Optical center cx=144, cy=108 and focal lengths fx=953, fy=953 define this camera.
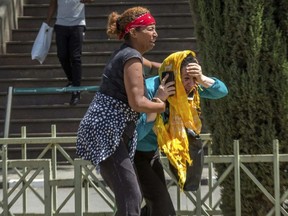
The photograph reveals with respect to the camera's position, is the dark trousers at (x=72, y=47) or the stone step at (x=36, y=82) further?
the stone step at (x=36, y=82)

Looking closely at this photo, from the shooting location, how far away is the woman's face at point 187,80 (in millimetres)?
6484

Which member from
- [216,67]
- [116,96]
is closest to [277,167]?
[216,67]

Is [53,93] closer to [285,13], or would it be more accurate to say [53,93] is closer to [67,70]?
[67,70]

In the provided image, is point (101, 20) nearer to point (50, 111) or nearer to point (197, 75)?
point (50, 111)

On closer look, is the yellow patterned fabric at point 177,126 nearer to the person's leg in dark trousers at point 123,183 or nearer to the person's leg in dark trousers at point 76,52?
the person's leg in dark trousers at point 123,183

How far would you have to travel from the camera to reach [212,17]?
720 centimetres

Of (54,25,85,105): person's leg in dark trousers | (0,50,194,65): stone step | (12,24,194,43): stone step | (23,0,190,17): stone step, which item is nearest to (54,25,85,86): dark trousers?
(54,25,85,105): person's leg in dark trousers

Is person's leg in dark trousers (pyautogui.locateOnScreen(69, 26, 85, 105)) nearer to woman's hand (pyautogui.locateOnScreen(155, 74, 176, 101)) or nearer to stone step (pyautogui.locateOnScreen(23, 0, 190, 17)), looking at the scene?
stone step (pyautogui.locateOnScreen(23, 0, 190, 17))

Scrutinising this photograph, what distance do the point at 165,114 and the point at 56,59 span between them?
28.2 feet

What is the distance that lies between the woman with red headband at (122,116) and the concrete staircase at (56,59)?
24.4 feet

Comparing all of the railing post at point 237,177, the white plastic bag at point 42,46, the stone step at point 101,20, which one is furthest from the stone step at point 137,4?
the railing post at point 237,177

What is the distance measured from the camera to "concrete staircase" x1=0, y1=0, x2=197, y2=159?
46.0 feet

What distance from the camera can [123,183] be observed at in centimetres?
618

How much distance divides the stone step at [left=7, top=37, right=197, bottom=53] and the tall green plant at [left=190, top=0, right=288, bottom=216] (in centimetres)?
787
